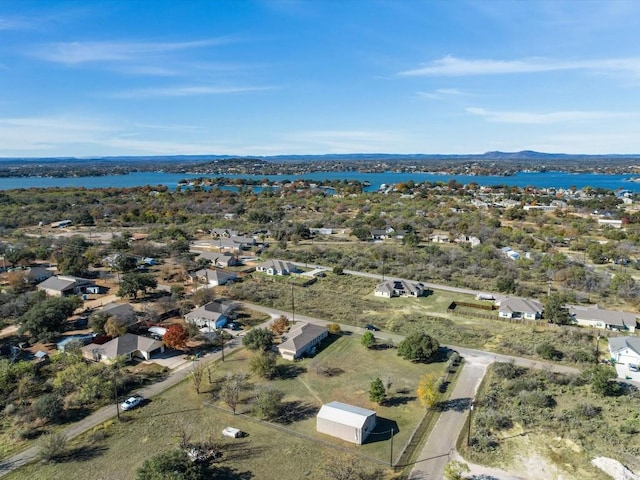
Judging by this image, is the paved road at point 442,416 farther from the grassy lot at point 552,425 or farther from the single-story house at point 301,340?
the single-story house at point 301,340

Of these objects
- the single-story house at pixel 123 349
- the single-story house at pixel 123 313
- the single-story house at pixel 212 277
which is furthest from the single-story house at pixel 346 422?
the single-story house at pixel 212 277

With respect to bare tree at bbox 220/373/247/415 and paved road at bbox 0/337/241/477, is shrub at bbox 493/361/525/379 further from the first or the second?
paved road at bbox 0/337/241/477

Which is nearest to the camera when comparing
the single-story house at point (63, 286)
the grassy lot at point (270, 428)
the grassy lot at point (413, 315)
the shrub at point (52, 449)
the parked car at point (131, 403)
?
the grassy lot at point (270, 428)

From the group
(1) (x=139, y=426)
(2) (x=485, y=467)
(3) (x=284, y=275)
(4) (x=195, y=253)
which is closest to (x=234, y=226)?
(4) (x=195, y=253)

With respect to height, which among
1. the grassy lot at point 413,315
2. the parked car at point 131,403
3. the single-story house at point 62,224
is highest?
the single-story house at point 62,224

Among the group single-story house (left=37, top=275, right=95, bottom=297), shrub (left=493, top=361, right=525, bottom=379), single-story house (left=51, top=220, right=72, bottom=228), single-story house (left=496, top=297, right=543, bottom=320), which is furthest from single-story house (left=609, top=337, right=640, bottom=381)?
single-story house (left=51, top=220, right=72, bottom=228)

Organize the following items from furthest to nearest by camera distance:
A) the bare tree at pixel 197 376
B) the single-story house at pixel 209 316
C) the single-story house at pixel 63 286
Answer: the single-story house at pixel 63 286 < the single-story house at pixel 209 316 < the bare tree at pixel 197 376

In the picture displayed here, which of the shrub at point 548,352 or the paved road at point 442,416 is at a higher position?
the shrub at point 548,352
